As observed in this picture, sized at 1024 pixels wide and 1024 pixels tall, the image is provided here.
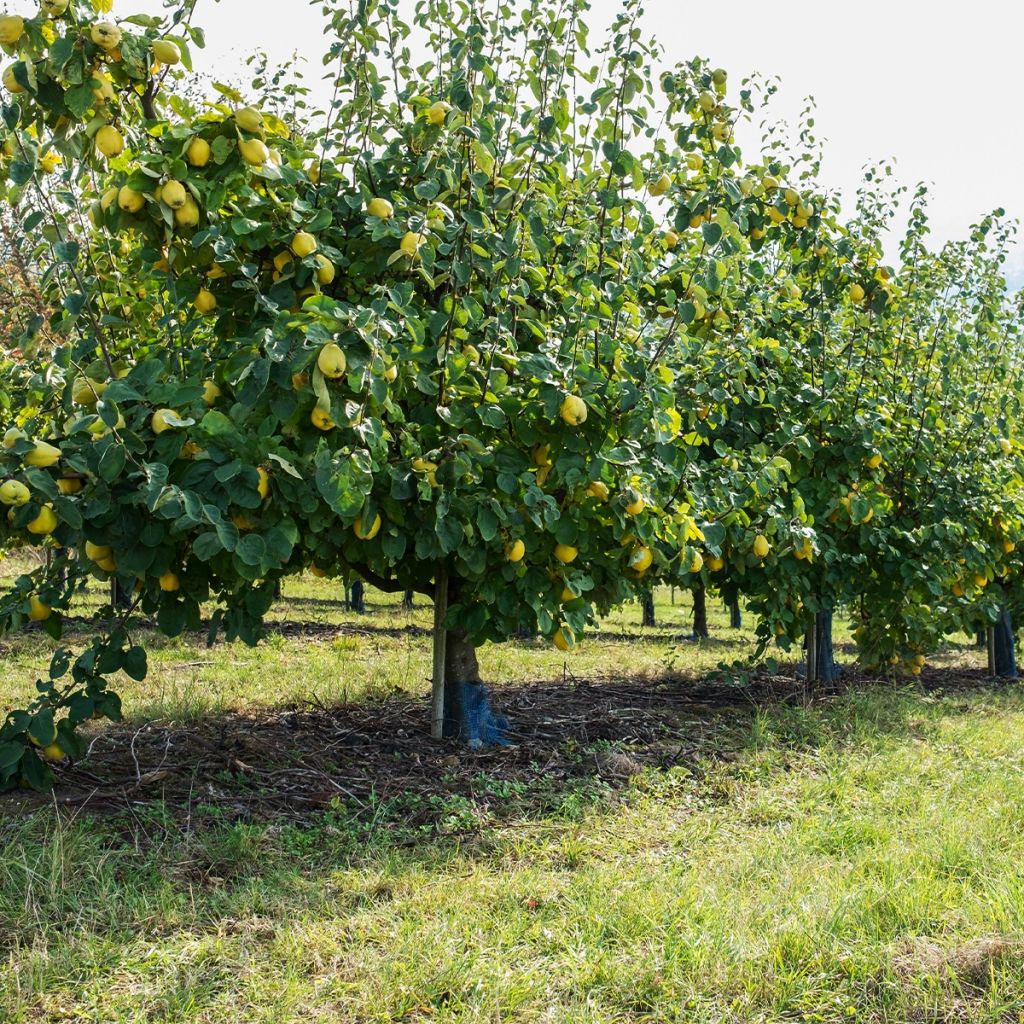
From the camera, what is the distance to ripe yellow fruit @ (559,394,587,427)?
374 cm

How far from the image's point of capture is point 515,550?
13.0 ft

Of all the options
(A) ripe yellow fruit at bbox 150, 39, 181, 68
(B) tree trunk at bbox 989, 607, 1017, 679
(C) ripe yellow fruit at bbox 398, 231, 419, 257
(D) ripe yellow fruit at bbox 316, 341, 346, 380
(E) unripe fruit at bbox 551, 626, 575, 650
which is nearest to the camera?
(D) ripe yellow fruit at bbox 316, 341, 346, 380

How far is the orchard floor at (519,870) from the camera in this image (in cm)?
258

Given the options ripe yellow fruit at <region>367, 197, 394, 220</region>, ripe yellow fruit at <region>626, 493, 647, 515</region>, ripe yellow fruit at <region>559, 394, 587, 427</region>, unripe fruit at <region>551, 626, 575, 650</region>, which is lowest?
unripe fruit at <region>551, 626, 575, 650</region>

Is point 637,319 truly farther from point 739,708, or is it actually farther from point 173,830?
point 739,708

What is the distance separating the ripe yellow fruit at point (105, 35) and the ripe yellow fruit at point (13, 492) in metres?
1.35

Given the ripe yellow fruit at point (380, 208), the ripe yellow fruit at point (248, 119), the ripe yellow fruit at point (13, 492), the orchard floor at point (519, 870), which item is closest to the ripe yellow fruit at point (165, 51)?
the ripe yellow fruit at point (248, 119)

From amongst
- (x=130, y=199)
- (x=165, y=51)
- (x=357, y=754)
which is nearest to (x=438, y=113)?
(x=165, y=51)

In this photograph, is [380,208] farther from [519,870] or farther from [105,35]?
[519,870]

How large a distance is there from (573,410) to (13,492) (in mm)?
1844

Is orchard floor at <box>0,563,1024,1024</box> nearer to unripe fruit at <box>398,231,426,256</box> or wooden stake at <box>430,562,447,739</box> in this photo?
wooden stake at <box>430,562,447,739</box>

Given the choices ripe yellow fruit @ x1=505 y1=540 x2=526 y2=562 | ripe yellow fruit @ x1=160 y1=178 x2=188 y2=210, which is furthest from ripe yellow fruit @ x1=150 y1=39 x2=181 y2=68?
ripe yellow fruit @ x1=505 y1=540 x2=526 y2=562

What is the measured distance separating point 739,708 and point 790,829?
2.80 m

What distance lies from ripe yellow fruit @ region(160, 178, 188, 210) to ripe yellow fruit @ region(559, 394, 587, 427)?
1454 mm
